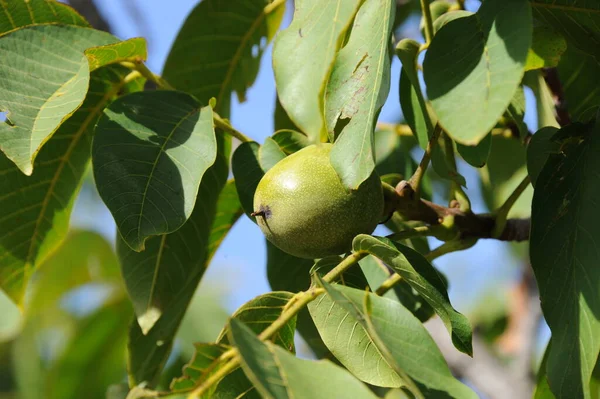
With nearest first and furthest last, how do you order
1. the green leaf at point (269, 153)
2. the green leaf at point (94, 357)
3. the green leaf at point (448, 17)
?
the green leaf at point (448, 17), the green leaf at point (269, 153), the green leaf at point (94, 357)

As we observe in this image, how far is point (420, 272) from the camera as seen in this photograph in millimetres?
968

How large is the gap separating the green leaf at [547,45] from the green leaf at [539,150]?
0.38ft

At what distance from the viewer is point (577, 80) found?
4.72 feet

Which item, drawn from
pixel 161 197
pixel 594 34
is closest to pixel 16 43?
pixel 161 197

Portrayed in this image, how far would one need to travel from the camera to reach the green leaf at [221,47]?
1.52 m

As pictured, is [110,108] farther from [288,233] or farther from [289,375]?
[289,375]

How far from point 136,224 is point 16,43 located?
1.13 ft

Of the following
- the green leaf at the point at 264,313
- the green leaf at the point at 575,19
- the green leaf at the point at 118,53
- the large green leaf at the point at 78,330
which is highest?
the green leaf at the point at 118,53

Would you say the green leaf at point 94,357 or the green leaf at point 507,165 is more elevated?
the green leaf at point 507,165

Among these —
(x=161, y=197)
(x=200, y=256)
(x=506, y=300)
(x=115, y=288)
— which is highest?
(x=161, y=197)

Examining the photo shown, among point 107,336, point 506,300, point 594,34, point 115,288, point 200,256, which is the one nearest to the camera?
point 594,34

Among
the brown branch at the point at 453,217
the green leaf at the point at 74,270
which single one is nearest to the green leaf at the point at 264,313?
the brown branch at the point at 453,217

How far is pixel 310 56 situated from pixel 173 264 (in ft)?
1.69

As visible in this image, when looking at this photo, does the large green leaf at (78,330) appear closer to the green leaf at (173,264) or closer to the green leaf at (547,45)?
the green leaf at (173,264)
